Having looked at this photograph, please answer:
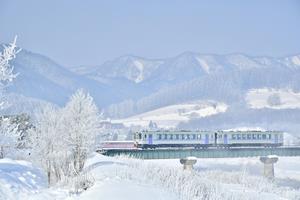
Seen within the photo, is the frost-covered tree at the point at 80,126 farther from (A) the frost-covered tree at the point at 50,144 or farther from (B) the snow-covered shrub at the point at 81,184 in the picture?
(B) the snow-covered shrub at the point at 81,184

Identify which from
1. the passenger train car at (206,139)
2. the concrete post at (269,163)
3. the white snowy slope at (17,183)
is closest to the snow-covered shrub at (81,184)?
the white snowy slope at (17,183)

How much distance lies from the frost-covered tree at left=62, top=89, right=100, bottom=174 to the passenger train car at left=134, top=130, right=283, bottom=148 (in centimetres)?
3495

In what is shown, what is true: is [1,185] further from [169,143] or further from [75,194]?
[169,143]

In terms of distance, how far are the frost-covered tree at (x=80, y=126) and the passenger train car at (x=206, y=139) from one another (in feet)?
115

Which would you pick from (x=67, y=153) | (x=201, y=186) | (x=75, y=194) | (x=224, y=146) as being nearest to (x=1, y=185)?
(x=75, y=194)

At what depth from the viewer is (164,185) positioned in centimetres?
2794

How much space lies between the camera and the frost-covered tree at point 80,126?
42.1 metres

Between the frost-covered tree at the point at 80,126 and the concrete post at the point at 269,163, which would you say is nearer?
the frost-covered tree at the point at 80,126

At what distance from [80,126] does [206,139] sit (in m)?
45.0

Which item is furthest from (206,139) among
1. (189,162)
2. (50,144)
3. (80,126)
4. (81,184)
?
(81,184)

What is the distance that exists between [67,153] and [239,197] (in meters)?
16.2

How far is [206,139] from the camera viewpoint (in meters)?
85.3

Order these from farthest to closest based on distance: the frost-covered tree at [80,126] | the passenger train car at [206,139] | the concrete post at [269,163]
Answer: the passenger train car at [206,139]
the concrete post at [269,163]
the frost-covered tree at [80,126]

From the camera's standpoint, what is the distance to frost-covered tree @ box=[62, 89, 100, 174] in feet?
138
